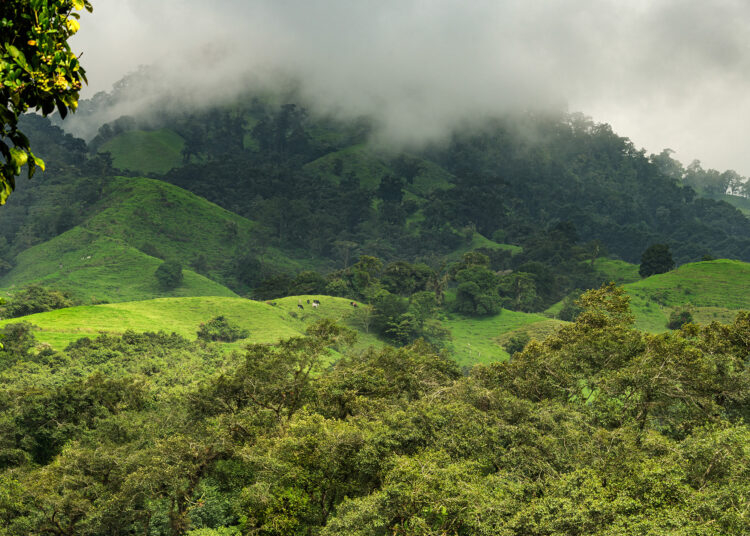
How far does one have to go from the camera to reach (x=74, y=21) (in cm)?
406

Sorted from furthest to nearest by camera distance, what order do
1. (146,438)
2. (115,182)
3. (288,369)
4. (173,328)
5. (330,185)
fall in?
(330,185) → (115,182) → (173,328) → (288,369) → (146,438)

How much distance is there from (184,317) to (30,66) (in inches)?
2902

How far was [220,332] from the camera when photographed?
68.9 meters

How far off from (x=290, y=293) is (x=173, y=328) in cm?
3539

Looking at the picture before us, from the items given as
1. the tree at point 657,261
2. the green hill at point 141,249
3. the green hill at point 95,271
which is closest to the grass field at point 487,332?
the tree at point 657,261

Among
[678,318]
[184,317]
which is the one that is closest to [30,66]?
[184,317]

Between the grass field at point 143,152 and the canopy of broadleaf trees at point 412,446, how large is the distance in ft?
548

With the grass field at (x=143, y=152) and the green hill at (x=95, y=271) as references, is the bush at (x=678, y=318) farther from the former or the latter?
the grass field at (x=143, y=152)

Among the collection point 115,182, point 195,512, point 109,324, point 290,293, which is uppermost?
point 115,182

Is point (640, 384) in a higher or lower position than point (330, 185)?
lower

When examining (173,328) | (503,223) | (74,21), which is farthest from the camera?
(503,223)

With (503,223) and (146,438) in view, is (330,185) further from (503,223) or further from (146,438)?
(146,438)

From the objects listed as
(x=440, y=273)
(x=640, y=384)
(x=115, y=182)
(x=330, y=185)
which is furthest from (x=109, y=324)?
(x=330, y=185)

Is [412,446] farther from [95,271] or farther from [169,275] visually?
[95,271]
